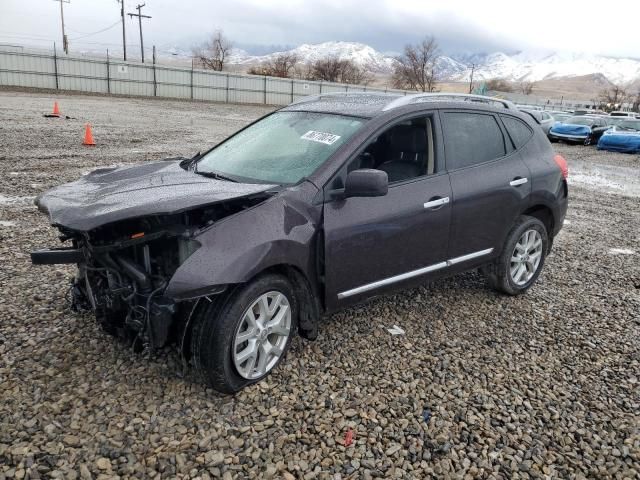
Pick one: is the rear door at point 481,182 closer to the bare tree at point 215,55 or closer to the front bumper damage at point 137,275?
the front bumper damage at point 137,275

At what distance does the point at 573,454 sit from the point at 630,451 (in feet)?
1.11

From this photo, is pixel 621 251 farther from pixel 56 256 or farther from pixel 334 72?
pixel 334 72

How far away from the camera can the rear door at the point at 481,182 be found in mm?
3998

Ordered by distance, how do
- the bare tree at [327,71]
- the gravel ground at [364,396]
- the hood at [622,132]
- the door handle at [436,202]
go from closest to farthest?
the gravel ground at [364,396]
the door handle at [436,202]
the hood at [622,132]
the bare tree at [327,71]

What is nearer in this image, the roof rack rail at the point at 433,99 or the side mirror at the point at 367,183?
the side mirror at the point at 367,183

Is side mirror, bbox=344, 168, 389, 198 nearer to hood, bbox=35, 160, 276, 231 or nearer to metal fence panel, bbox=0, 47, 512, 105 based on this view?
hood, bbox=35, 160, 276, 231

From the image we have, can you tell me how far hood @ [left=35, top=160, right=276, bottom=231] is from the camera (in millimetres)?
2711

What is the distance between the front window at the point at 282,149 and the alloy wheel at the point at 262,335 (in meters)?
0.79

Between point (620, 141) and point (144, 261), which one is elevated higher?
point (620, 141)

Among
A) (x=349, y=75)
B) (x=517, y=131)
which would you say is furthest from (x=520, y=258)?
(x=349, y=75)

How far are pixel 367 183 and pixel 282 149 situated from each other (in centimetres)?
90

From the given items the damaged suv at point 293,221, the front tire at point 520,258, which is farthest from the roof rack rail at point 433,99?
the front tire at point 520,258

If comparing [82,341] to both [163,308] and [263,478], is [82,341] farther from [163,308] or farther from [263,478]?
[263,478]

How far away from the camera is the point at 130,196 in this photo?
118 inches
